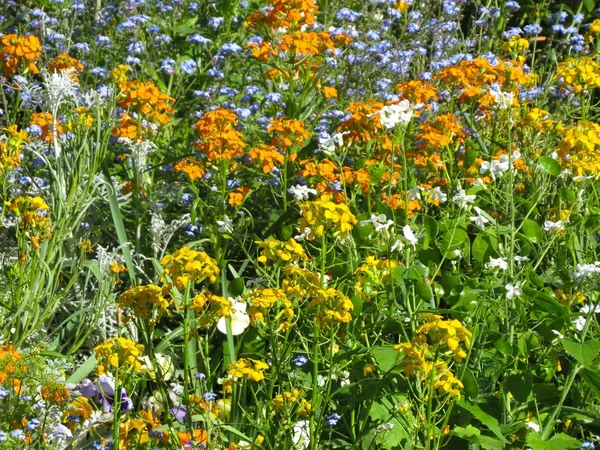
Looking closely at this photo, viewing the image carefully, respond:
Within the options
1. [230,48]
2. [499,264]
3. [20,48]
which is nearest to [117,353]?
[499,264]

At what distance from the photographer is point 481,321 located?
2.83 m

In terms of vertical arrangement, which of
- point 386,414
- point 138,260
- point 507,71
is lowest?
point 138,260

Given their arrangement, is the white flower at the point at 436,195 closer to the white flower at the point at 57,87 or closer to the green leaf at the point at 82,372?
the green leaf at the point at 82,372

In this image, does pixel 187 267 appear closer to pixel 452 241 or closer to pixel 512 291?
pixel 512 291

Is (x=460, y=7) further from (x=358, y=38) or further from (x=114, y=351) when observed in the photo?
(x=114, y=351)

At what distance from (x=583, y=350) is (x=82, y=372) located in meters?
1.51

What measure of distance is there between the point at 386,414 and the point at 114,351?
0.76 meters

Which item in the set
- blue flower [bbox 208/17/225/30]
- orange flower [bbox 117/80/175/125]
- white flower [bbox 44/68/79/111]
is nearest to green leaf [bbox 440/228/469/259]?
orange flower [bbox 117/80/175/125]

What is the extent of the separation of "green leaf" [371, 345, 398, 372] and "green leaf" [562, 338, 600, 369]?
1.36ft

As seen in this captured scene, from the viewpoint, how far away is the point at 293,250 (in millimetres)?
2373

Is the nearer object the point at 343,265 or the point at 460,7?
the point at 343,265

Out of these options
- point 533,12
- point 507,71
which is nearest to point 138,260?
point 507,71

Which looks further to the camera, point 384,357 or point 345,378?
point 345,378

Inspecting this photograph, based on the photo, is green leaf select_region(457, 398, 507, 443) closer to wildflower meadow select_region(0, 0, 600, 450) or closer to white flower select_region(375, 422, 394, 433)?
wildflower meadow select_region(0, 0, 600, 450)
